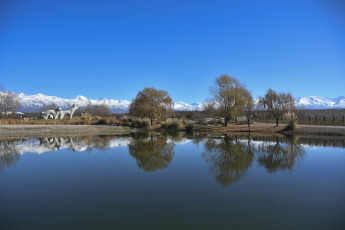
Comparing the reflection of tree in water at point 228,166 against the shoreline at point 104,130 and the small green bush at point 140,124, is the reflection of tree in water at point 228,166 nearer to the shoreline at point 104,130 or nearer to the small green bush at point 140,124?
the shoreline at point 104,130

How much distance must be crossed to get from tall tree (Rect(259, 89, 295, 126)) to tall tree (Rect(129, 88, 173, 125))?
48.3 feet

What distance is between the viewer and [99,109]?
246ft

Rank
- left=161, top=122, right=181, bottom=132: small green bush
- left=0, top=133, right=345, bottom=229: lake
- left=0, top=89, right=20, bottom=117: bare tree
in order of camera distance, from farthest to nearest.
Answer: left=0, top=89, right=20, bottom=117: bare tree, left=161, top=122, right=181, bottom=132: small green bush, left=0, top=133, right=345, bottom=229: lake

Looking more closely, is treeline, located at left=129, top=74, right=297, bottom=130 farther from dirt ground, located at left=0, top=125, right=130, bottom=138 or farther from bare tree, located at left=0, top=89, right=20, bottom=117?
bare tree, located at left=0, top=89, right=20, bottom=117

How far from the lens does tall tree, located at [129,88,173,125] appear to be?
35375 mm

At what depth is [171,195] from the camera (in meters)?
6.02

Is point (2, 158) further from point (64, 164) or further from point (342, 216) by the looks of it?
point (342, 216)

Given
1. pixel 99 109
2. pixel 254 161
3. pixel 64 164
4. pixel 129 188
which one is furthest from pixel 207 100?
pixel 99 109

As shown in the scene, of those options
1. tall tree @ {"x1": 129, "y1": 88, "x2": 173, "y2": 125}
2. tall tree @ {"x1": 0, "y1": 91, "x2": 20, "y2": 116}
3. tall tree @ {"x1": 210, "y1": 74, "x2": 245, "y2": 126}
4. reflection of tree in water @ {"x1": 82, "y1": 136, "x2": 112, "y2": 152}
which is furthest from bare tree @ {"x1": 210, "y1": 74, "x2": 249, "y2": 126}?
tall tree @ {"x1": 0, "y1": 91, "x2": 20, "y2": 116}

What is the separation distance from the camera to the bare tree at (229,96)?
97.6 ft

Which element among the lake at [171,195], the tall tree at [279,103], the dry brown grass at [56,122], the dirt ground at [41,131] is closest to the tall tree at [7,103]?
the dry brown grass at [56,122]

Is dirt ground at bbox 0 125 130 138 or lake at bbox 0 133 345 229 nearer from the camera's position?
lake at bbox 0 133 345 229

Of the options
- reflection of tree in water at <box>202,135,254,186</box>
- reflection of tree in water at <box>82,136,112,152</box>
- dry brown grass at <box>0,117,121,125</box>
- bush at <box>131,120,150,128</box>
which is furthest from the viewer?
bush at <box>131,120,150,128</box>

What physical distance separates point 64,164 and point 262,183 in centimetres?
792
